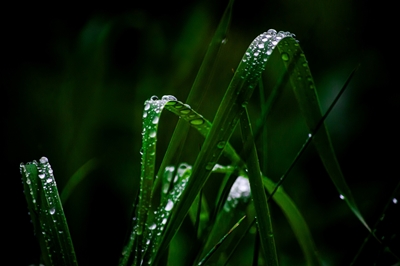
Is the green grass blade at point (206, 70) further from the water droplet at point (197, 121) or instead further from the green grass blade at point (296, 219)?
the green grass blade at point (296, 219)

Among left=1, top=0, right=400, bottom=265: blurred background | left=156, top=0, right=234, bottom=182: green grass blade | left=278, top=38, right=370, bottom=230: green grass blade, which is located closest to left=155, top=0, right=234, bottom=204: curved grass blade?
left=156, top=0, right=234, bottom=182: green grass blade

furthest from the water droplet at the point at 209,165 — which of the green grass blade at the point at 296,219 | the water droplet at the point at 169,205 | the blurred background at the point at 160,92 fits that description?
the blurred background at the point at 160,92

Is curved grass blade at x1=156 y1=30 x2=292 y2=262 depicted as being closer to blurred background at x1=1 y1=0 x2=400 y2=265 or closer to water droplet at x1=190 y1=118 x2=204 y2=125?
water droplet at x1=190 y1=118 x2=204 y2=125

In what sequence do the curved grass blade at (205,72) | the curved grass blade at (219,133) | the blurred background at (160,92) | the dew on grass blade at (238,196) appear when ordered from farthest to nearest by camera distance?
the blurred background at (160,92) < the dew on grass blade at (238,196) < the curved grass blade at (205,72) < the curved grass blade at (219,133)

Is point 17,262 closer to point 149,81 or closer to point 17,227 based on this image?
point 17,227

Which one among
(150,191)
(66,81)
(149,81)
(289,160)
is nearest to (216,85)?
(149,81)

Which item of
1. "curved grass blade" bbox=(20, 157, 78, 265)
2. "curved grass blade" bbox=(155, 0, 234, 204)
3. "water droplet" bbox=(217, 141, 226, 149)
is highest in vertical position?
"curved grass blade" bbox=(155, 0, 234, 204)
